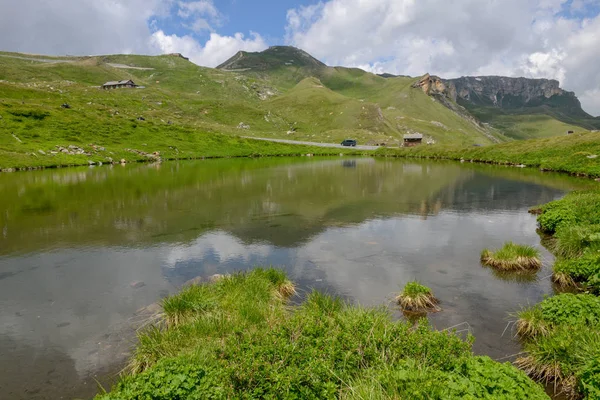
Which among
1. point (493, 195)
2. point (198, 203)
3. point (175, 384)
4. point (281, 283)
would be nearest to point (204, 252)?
point (281, 283)

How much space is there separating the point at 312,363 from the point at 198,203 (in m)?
33.2

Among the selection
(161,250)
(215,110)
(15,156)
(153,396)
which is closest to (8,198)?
(161,250)

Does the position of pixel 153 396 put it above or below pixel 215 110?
below

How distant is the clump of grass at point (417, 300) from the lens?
52.2 ft

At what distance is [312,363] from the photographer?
9.15 m

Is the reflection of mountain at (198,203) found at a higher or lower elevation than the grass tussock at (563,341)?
lower

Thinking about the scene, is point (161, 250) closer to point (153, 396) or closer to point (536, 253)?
point (153, 396)

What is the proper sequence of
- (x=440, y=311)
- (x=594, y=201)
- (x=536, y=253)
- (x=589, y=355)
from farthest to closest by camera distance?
1. (x=594, y=201)
2. (x=536, y=253)
3. (x=440, y=311)
4. (x=589, y=355)

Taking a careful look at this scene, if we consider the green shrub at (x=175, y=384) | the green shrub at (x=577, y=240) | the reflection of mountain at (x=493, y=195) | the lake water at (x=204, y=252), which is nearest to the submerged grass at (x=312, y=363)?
the green shrub at (x=175, y=384)

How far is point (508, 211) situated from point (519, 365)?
28855mm

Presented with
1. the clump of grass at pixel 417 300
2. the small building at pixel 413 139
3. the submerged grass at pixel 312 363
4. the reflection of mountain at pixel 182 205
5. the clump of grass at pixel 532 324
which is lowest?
the reflection of mountain at pixel 182 205

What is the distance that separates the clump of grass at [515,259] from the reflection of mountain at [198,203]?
12.4m

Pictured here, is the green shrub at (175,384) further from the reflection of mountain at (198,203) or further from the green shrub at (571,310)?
the reflection of mountain at (198,203)

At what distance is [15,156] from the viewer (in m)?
69.9
